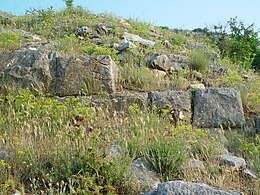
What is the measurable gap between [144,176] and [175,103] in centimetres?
261

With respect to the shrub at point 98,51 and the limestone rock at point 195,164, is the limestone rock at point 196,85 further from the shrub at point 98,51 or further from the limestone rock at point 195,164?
the limestone rock at point 195,164

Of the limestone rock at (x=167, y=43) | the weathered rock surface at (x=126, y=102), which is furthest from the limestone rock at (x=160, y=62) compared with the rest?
the limestone rock at (x=167, y=43)

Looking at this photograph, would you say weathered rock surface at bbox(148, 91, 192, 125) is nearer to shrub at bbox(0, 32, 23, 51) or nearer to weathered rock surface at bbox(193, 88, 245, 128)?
weathered rock surface at bbox(193, 88, 245, 128)

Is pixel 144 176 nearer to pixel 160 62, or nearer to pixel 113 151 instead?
pixel 113 151

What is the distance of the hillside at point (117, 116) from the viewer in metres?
3.51

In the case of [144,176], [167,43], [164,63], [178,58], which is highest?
[167,43]

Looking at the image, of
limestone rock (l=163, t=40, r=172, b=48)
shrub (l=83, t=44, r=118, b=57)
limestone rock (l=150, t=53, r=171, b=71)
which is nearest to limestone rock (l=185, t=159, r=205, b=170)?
limestone rock (l=150, t=53, r=171, b=71)

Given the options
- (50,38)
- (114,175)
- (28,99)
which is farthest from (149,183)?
(50,38)

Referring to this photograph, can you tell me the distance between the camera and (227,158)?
4121 mm

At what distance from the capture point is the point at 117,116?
5.70 m

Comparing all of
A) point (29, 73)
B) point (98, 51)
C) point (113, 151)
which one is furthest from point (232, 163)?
point (98, 51)

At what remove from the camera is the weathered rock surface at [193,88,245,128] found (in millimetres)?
5879

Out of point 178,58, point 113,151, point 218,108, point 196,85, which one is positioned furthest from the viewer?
point 178,58

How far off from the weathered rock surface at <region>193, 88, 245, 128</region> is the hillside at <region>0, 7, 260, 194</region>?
18mm
